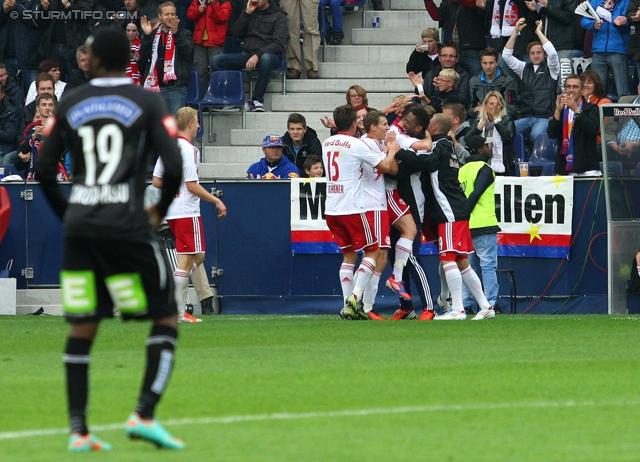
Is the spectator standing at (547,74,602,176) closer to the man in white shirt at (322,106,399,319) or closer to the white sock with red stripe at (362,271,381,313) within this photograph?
the white sock with red stripe at (362,271,381,313)

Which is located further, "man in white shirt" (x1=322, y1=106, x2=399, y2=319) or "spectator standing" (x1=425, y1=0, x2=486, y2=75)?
"spectator standing" (x1=425, y1=0, x2=486, y2=75)

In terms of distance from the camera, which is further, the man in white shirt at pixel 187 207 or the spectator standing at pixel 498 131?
the spectator standing at pixel 498 131

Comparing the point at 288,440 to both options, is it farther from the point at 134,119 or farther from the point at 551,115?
the point at 551,115

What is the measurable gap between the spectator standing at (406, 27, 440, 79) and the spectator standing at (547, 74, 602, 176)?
3.18 m

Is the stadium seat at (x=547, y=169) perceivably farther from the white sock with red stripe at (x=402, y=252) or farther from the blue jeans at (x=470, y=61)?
the white sock with red stripe at (x=402, y=252)

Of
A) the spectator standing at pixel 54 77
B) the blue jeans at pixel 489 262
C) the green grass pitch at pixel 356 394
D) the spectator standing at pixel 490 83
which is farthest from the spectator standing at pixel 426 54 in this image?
the green grass pitch at pixel 356 394

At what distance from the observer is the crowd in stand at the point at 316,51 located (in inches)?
693

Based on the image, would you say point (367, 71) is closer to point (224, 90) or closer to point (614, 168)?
point (224, 90)

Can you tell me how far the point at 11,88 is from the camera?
19359 millimetres

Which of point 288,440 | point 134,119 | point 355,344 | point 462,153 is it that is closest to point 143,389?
point 288,440

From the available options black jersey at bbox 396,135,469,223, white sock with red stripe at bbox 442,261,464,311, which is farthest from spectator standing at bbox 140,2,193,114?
white sock with red stripe at bbox 442,261,464,311

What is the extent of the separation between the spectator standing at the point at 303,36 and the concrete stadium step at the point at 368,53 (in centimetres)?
62

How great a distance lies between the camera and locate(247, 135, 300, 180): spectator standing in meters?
16.6

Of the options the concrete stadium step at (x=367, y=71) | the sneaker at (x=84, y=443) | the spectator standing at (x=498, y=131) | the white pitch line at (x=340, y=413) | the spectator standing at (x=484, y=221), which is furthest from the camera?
the concrete stadium step at (x=367, y=71)
